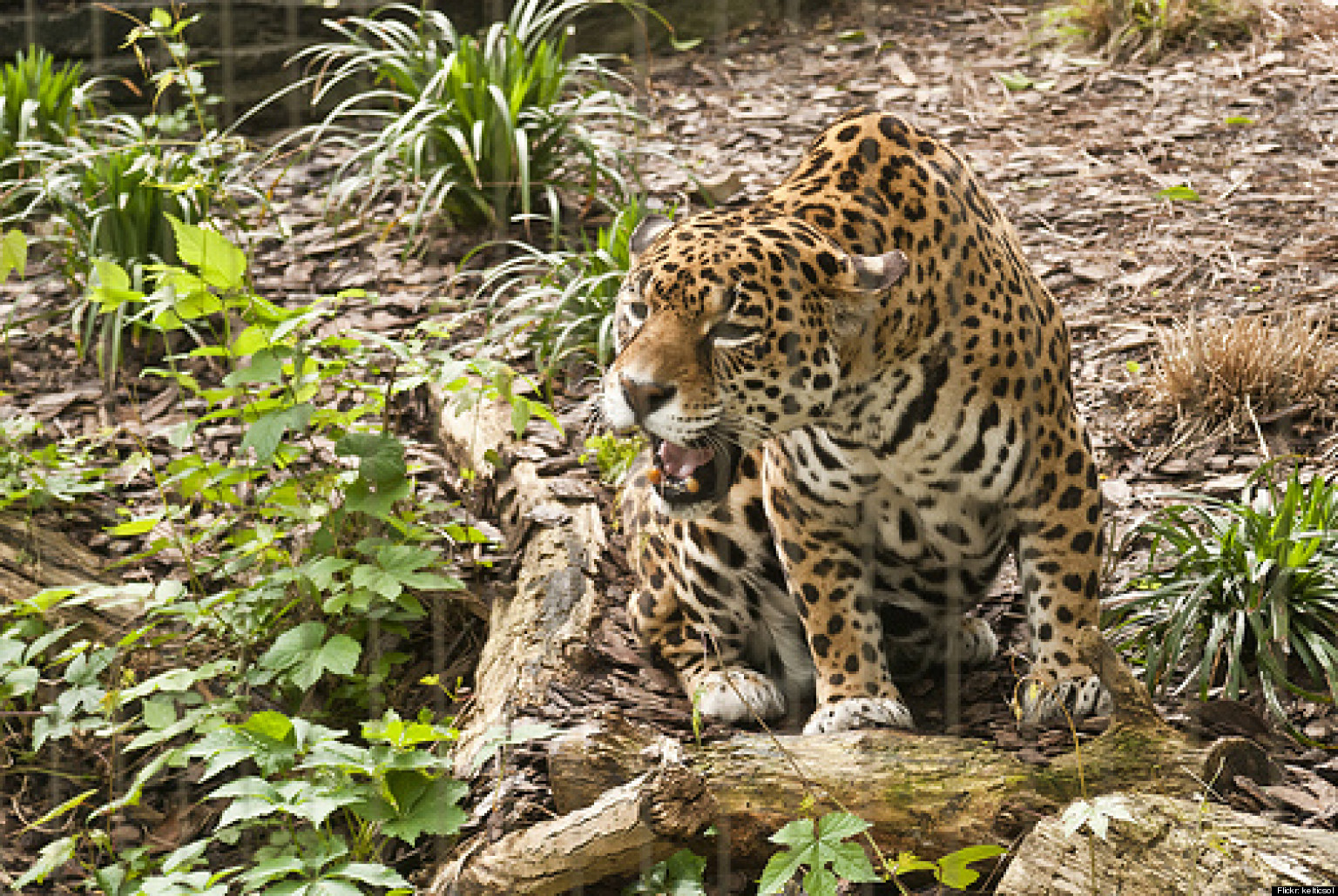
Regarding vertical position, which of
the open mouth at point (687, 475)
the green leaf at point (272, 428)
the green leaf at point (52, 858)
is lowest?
the green leaf at point (52, 858)

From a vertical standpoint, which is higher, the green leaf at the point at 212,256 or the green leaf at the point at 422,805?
the green leaf at the point at 212,256

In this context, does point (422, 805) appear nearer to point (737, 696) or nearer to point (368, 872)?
point (368, 872)

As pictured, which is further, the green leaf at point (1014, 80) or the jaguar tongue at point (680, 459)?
the green leaf at point (1014, 80)

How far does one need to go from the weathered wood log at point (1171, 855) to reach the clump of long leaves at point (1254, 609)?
1.26m

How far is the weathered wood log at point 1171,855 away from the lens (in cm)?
333

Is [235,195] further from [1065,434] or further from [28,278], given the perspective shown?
[1065,434]

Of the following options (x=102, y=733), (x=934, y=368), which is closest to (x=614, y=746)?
(x=934, y=368)

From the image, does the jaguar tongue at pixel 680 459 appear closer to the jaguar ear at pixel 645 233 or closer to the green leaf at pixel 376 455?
the jaguar ear at pixel 645 233

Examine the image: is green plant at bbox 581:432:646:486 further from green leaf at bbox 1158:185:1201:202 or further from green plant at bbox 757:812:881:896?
green leaf at bbox 1158:185:1201:202

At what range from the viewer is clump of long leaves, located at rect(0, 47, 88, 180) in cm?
865

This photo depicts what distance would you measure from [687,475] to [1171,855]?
171 cm

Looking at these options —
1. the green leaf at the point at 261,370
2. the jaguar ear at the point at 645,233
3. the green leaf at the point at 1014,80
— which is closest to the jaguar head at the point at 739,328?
the jaguar ear at the point at 645,233

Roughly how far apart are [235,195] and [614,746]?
21.0ft

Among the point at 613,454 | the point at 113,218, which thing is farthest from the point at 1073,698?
the point at 113,218
